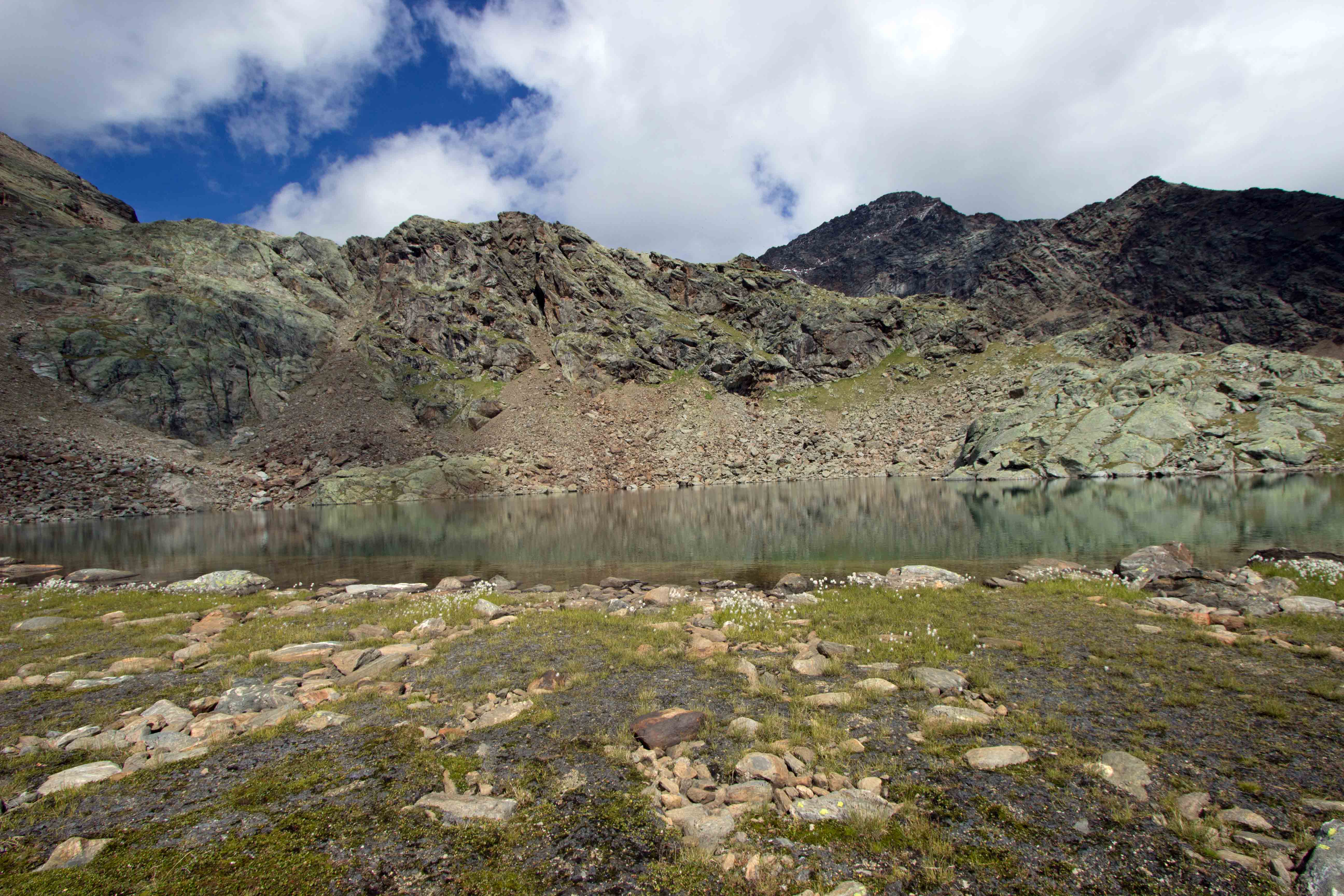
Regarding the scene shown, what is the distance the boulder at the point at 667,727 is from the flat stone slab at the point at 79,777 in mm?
7188

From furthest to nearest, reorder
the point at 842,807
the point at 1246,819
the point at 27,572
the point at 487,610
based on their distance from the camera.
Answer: the point at 27,572, the point at 487,610, the point at 842,807, the point at 1246,819

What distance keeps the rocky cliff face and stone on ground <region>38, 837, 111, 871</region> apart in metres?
170

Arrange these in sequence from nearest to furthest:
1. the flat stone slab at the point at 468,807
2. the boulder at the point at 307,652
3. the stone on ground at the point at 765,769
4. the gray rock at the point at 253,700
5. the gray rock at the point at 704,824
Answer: the gray rock at the point at 704,824 < the flat stone slab at the point at 468,807 < the stone on ground at the point at 765,769 < the gray rock at the point at 253,700 < the boulder at the point at 307,652

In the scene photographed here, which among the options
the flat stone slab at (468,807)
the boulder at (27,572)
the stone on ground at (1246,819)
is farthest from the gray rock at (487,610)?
the boulder at (27,572)

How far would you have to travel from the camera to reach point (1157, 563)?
68.0 feet

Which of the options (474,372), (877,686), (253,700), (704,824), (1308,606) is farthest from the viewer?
(474,372)

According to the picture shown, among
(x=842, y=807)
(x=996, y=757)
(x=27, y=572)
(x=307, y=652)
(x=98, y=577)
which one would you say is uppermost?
(x=842, y=807)

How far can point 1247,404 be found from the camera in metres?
76.1

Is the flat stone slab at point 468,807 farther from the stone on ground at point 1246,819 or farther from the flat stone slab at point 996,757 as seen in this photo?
the stone on ground at point 1246,819

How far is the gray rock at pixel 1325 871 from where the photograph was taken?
473 centimetres

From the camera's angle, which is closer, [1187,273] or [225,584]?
[225,584]

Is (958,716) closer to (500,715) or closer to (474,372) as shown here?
(500,715)

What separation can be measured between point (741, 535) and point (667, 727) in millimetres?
30144

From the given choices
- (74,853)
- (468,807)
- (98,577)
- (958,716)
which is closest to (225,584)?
(98,577)
